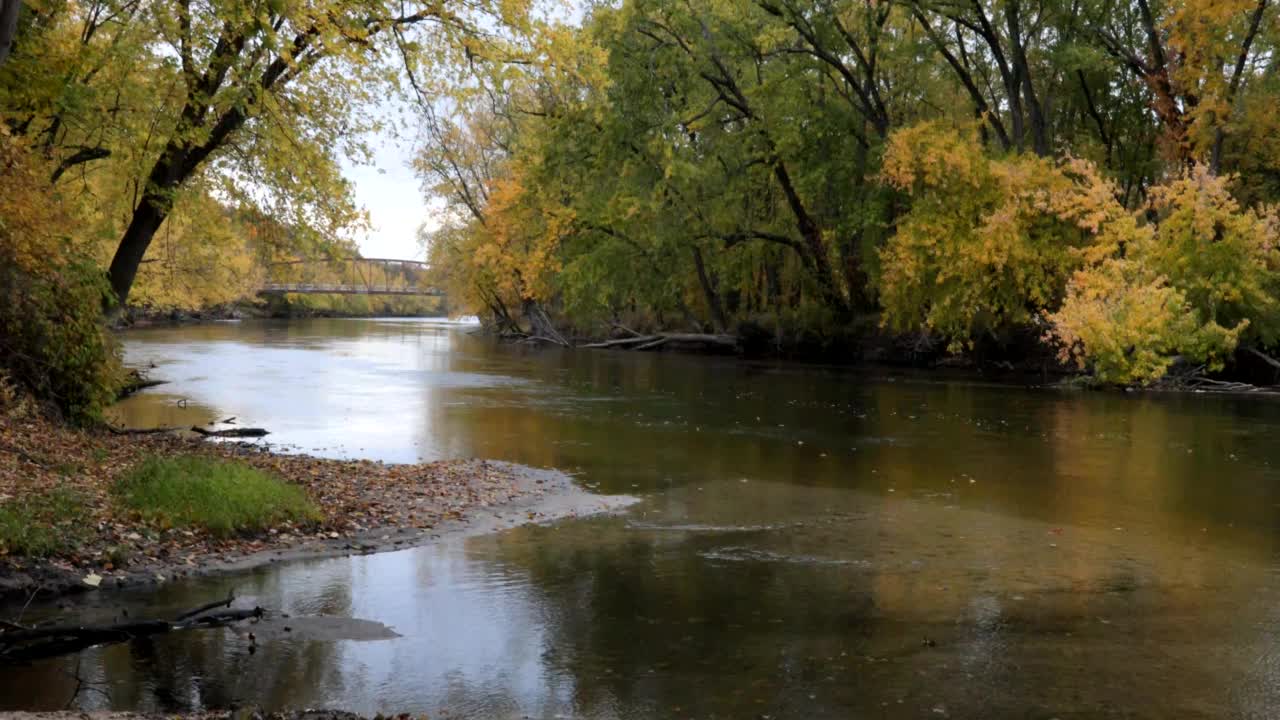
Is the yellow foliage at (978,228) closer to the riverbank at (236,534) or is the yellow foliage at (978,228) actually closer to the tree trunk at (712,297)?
the tree trunk at (712,297)

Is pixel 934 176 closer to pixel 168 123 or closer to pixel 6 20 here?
pixel 168 123

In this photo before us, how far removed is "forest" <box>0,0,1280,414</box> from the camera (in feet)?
54.1

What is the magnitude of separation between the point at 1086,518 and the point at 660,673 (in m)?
8.55

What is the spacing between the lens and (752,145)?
4075 centimetres

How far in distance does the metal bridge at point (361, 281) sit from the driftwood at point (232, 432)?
219ft

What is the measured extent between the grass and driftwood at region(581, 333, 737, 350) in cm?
3967

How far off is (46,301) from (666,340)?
41.2 meters

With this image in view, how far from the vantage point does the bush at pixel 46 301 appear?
15.0 m

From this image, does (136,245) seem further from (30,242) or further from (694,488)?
(694,488)

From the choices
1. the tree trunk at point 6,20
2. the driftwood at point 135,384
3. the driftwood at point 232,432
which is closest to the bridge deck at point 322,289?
the driftwood at point 135,384

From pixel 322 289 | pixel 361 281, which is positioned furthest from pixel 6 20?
pixel 361 281

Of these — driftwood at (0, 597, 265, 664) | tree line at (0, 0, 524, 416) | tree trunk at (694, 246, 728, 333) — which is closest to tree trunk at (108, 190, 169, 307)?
tree line at (0, 0, 524, 416)

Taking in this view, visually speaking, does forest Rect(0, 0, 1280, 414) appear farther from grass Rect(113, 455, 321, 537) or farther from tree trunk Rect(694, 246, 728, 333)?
grass Rect(113, 455, 321, 537)

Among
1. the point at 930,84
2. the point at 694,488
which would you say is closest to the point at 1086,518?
the point at 694,488
